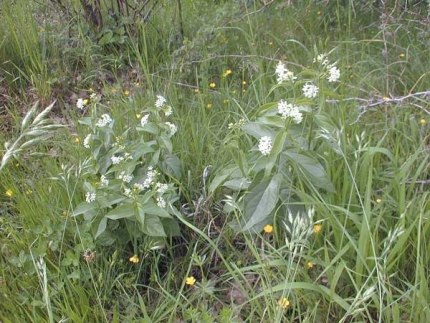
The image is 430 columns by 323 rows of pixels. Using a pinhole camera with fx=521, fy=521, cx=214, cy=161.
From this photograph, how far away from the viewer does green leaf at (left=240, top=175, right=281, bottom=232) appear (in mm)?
1635

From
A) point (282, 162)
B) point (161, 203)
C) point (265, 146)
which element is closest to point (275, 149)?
point (265, 146)

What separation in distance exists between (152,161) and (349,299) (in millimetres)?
851

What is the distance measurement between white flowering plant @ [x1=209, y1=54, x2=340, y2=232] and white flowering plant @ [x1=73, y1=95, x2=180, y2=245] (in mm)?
211

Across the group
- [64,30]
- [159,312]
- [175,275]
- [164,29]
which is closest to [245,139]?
[175,275]

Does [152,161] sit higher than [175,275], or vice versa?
[152,161]

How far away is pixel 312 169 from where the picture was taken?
5.39 feet

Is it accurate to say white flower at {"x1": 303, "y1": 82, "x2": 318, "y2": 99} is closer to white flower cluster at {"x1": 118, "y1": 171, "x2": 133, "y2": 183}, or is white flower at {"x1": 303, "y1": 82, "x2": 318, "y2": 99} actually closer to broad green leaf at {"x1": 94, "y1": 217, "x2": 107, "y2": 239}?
white flower cluster at {"x1": 118, "y1": 171, "x2": 133, "y2": 183}

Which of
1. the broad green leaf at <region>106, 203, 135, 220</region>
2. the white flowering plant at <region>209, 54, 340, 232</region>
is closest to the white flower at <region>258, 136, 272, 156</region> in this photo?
the white flowering plant at <region>209, 54, 340, 232</region>

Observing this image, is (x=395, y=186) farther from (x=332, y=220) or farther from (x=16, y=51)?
(x=16, y=51)

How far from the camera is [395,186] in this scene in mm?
1779

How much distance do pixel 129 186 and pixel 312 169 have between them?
0.66m

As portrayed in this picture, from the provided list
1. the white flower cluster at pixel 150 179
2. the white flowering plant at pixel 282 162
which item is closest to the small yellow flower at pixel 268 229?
the white flowering plant at pixel 282 162

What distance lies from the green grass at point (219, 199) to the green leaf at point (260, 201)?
77mm

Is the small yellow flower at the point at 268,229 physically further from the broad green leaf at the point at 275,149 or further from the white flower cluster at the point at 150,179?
the white flower cluster at the point at 150,179
